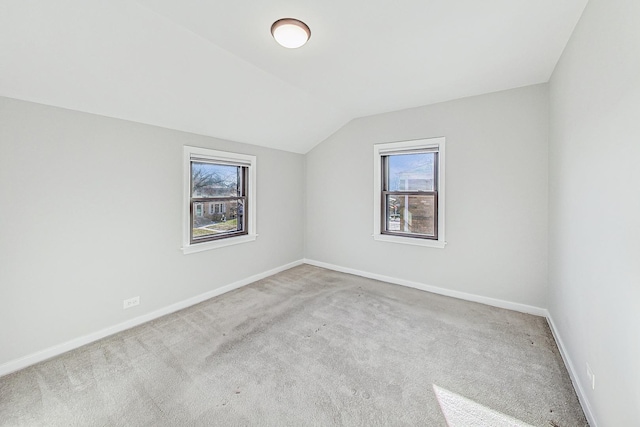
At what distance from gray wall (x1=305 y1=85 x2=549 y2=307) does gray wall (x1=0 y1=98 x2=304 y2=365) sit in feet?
Result: 7.86

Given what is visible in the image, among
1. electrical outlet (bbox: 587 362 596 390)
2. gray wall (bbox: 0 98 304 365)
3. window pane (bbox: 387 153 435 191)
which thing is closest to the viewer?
electrical outlet (bbox: 587 362 596 390)

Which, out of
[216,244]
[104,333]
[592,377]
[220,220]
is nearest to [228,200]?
[220,220]

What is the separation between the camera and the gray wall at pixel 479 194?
297cm

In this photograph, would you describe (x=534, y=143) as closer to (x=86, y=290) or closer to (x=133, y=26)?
(x=133, y=26)

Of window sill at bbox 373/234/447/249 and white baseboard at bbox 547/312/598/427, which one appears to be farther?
window sill at bbox 373/234/447/249

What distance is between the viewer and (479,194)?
328cm

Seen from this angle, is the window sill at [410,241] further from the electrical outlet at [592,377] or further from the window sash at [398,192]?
the electrical outlet at [592,377]

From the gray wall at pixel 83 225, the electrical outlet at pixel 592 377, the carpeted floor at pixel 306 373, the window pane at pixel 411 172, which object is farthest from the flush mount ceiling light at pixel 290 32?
the electrical outlet at pixel 592 377

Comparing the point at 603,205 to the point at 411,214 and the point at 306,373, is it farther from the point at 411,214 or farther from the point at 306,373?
the point at 411,214

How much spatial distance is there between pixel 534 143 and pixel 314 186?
3186 mm

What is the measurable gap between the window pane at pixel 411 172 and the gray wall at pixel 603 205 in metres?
1.57

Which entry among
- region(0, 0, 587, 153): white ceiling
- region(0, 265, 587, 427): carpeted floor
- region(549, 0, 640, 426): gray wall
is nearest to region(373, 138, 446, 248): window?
region(0, 0, 587, 153): white ceiling

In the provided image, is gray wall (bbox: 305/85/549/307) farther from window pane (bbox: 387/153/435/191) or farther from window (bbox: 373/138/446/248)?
window pane (bbox: 387/153/435/191)

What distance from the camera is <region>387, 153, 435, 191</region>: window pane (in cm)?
375
